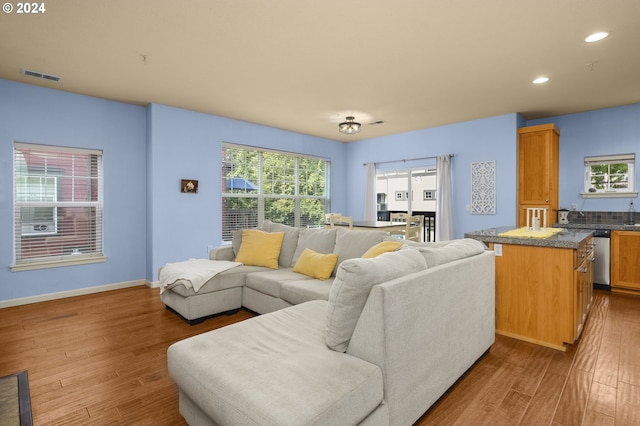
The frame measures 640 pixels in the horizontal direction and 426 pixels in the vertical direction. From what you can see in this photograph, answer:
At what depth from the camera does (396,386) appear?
150cm

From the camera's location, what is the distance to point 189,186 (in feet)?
16.3

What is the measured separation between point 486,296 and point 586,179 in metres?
4.14

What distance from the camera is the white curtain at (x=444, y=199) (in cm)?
580

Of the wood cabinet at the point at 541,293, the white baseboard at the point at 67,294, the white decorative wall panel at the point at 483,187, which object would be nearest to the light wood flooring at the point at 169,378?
the wood cabinet at the point at 541,293

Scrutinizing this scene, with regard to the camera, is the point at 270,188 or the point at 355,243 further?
the point at 270,188

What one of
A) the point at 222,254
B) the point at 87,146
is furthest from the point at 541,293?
the point at 87,146

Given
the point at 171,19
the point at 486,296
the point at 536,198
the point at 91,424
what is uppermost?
the point at 171,19

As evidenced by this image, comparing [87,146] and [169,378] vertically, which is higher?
[87,146]

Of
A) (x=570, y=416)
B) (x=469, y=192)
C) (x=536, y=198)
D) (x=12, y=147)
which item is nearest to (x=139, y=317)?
(x=12, y=147)

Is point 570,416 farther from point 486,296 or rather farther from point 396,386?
point 396,386

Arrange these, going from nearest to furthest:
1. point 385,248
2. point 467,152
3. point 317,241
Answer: point 385,248, point 317,241, point 467,152

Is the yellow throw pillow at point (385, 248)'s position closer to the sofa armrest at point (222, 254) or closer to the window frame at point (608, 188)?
the sofa armrest at point (222, 254)

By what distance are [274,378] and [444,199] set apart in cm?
528

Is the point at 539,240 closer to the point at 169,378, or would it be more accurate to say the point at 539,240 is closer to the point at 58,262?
the point at 169,378
